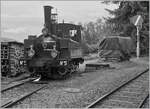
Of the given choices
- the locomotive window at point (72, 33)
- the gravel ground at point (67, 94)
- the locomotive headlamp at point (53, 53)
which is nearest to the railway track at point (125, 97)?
the gravel ground at point (67, 94)

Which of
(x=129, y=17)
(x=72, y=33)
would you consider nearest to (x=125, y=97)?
(x=72, y=33)

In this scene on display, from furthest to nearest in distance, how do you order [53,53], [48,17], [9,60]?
1. [9,60]
2. [48,17]
3. [53,53]

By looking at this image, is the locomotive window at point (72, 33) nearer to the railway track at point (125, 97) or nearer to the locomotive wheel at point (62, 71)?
the locomotive wheel at point (62, 71)

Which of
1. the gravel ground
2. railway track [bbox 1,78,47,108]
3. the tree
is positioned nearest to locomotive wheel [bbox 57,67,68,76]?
the gravel ground

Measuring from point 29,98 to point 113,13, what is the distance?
24.3 meters

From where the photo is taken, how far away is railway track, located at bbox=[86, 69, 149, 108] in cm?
776

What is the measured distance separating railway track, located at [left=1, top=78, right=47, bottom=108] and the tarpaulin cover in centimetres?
1246

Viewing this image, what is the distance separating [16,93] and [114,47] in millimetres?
14701

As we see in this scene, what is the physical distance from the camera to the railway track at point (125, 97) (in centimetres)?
776

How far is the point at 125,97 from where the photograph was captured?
8.82 meters

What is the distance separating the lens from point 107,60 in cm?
2386

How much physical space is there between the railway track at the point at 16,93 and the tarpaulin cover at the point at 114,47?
12.5m

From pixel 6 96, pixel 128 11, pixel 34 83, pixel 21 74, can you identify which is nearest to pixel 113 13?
pixel 128 11

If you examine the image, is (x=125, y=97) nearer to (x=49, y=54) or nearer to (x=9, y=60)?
(x=49, y=54)
